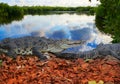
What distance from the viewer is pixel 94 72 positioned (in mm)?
6066

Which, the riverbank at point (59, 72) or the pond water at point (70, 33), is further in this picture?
the pond water at point (70, 33)

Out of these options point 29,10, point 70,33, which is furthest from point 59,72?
point 29,10

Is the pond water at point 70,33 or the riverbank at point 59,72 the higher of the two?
the riverbank at point 59,72

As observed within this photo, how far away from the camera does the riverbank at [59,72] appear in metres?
5.57

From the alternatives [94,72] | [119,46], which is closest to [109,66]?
[94,72]

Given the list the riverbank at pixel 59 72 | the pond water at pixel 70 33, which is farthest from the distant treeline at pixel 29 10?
the riverbank at pixel 59 72

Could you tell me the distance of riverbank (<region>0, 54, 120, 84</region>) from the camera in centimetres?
557

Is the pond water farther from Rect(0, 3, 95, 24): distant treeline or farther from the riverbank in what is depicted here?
Rect(0, 3, 95, 24): distant treeline

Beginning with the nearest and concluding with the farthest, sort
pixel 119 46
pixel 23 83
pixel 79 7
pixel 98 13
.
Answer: pixel 23 83, pixel 119 46, pixel 98 13, pixel 79 7

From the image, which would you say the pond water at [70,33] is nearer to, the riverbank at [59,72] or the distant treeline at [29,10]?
the riverbank at [59,72]

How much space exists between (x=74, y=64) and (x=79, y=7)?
76.4m

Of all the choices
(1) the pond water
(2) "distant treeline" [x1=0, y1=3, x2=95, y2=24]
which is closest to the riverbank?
(1) the pond water

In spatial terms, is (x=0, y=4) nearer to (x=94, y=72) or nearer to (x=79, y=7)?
(x=79, y=7)

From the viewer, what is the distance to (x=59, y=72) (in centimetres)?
598
